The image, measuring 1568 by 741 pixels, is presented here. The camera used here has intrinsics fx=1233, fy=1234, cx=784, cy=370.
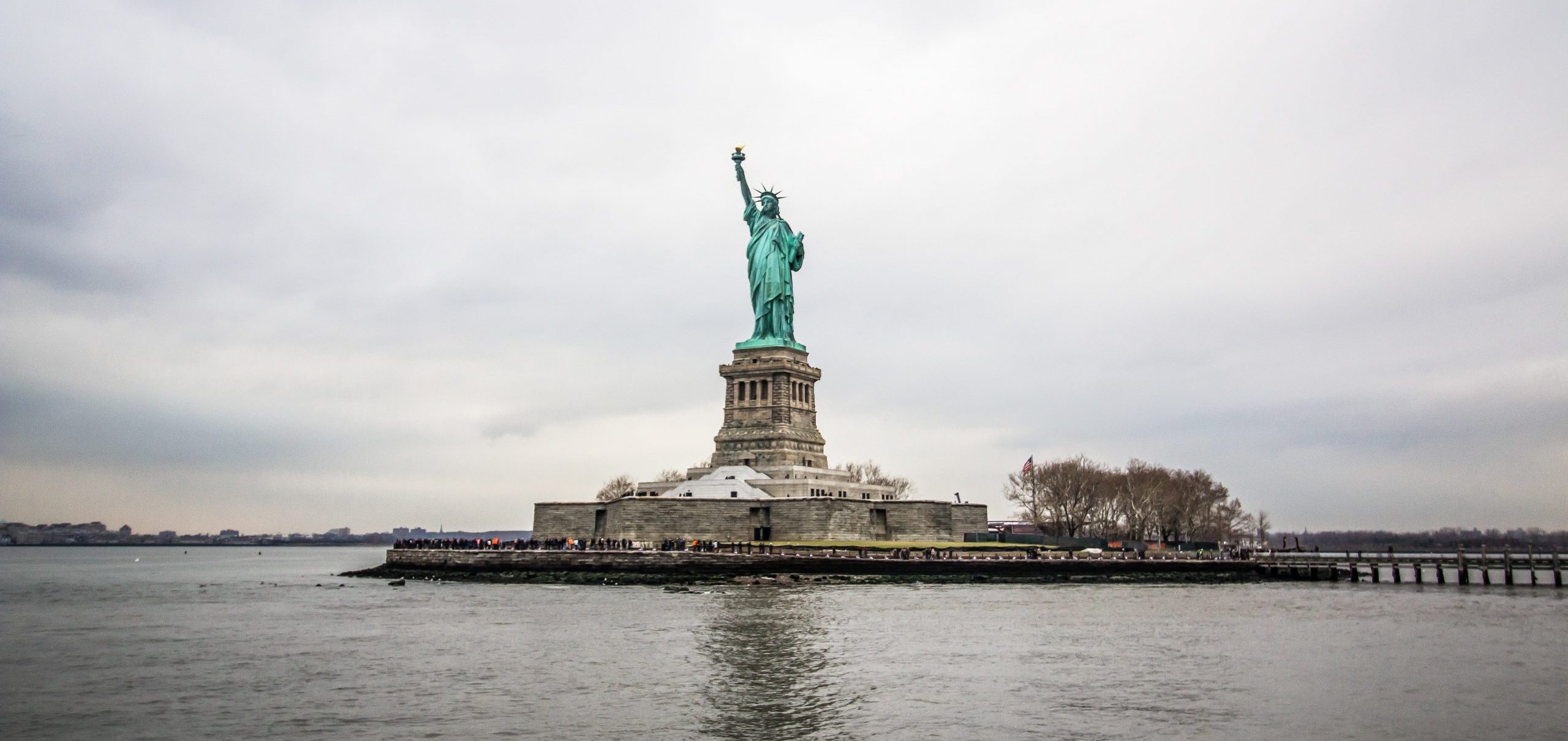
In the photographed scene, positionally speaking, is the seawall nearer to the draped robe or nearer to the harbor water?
the harbor water

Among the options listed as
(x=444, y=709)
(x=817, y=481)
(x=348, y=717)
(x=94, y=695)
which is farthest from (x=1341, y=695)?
(x=817, y=481)

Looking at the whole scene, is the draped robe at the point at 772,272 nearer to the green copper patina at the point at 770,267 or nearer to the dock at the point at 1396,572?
the green copper patina at the point at 770,267

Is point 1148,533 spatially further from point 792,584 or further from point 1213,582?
point 792,584

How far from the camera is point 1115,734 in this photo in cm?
2058

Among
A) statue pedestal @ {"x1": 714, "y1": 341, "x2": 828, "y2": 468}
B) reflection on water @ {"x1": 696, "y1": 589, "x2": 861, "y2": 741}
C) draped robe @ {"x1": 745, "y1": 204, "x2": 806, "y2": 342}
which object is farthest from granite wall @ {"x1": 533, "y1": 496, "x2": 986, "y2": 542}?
reflection on water @ {"x1": 696, "y1": 589, "x2": 861, "y2": 741}

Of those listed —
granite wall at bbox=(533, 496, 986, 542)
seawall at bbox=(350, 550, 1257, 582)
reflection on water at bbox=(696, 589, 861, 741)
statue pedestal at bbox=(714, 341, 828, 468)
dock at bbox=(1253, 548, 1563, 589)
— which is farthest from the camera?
statue pedestal at bbox=(714, 341, 828, 468)

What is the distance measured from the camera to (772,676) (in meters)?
26.6

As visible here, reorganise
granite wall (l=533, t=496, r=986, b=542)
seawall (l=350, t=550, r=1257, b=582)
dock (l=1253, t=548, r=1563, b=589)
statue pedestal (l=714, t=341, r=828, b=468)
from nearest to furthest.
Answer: seawall (l=350, t=550, r=1257, b=582), dock (l=1253, t=548, r=1563, b=589), granite wall (l=533, t=496, r=986, b=542), statue pedestal (l=714, t=341, r=828, b=468)

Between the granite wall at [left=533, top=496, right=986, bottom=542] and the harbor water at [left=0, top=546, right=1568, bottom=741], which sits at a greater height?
the granite wall at [left=533, top=496, right=986, bottom=542]

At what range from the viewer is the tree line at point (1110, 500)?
3337 inches

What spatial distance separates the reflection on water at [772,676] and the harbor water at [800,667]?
95mm

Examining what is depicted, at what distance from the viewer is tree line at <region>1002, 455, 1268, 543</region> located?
3337 inches

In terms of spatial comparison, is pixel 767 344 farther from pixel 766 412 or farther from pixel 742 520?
pixel 742 520

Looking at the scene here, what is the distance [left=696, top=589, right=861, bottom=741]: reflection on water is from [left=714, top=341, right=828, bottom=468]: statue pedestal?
28745 mm
